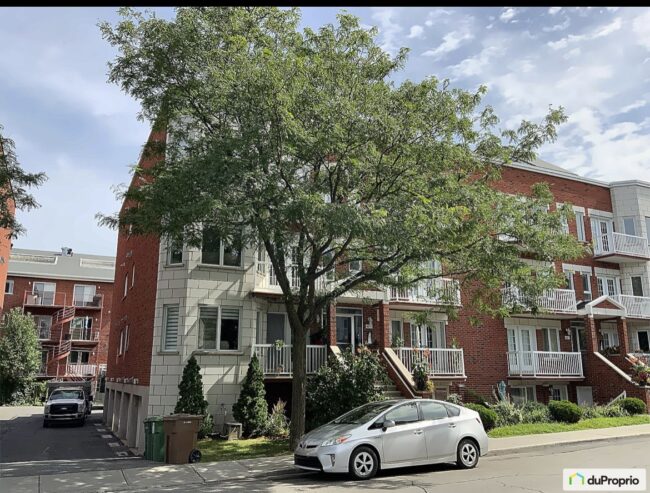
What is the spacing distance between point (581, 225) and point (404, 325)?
1221 cm

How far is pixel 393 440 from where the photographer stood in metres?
11.1

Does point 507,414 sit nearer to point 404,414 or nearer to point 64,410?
point 404,414

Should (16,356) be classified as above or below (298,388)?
above

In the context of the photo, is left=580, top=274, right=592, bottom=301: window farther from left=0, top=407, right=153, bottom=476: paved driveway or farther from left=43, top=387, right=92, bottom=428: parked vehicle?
left=43, top=387, right=92, bottom=428: parked vehicle

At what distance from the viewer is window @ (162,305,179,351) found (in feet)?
61.0

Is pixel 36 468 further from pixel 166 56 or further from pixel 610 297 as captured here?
pixel 610 297

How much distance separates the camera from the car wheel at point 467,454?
11.7 m

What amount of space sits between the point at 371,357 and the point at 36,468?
9.68m

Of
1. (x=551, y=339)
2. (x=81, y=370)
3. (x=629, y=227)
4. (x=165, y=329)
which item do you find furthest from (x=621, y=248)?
(x=81, y=370)

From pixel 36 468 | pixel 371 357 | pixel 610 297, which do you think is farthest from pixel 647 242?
pixel 36 468

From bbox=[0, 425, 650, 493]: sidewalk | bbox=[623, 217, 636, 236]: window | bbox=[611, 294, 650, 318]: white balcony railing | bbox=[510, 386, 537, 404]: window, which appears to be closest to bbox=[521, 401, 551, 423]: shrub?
bbox=[510, 386, 537, 404]: window

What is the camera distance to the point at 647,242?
96.6ft

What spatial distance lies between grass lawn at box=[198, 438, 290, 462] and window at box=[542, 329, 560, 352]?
1562 cm

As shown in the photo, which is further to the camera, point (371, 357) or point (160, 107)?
point (371, 357)
